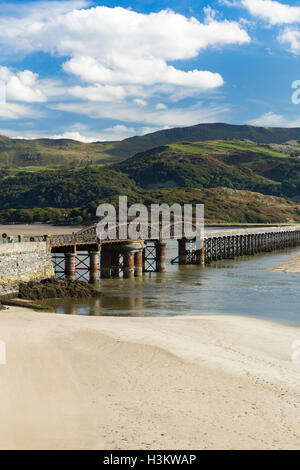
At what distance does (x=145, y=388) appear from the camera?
17078 mm

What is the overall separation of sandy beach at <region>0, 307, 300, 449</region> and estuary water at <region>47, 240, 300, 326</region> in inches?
316

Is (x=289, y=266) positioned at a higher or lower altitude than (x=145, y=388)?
lower

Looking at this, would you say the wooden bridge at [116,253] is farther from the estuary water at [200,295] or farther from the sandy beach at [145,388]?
the sandy beach at [145,388]

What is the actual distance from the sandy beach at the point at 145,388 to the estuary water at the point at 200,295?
8037mm

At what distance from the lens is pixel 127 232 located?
55.9 metres

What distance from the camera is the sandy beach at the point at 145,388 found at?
13.4 meters

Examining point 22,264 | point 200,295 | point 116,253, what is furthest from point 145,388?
point 116,253

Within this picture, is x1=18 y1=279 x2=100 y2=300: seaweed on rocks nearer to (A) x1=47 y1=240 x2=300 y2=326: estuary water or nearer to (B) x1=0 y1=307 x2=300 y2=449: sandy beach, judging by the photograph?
(A) x1=47 y1=240 x2=300 y2=326: estuary water

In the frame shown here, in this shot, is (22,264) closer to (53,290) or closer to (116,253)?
(53,290)

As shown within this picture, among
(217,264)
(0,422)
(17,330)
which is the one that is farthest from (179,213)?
(0,422)

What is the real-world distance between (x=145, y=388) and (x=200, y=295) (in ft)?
85.3

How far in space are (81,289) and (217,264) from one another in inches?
1233

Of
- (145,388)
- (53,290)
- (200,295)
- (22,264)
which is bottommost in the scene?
Result: (200,295)
